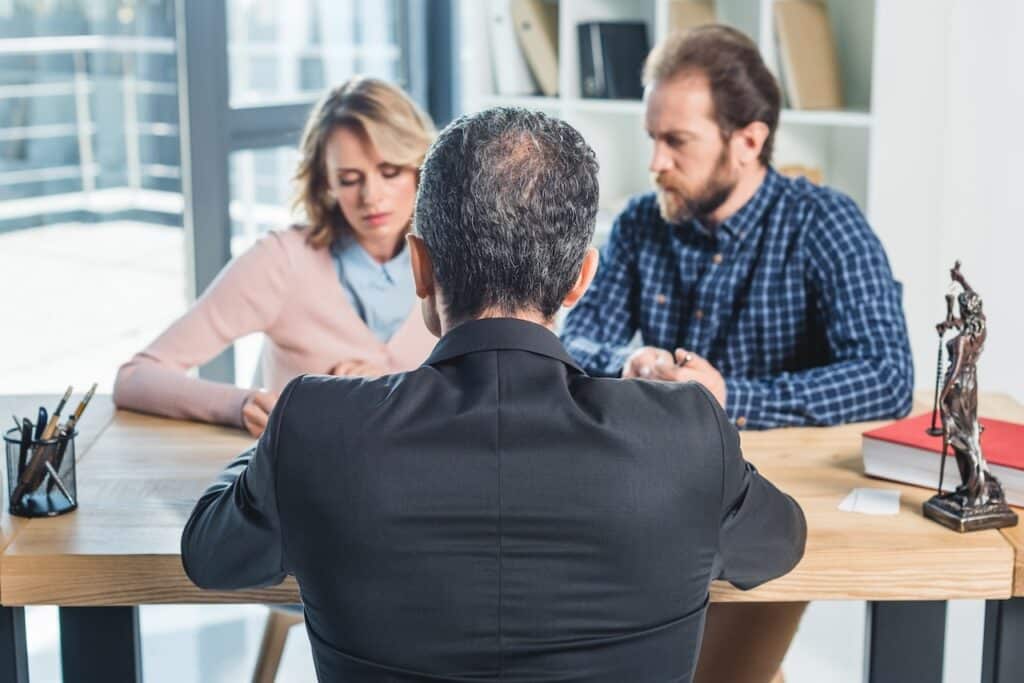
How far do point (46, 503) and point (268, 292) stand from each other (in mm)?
815

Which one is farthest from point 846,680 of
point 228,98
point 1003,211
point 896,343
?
point 228,98

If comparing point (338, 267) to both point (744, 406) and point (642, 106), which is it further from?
point (642, 106)

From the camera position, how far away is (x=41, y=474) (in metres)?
1.61

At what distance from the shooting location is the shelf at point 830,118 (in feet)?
10.7

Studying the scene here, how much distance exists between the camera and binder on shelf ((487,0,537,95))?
12.5 ft

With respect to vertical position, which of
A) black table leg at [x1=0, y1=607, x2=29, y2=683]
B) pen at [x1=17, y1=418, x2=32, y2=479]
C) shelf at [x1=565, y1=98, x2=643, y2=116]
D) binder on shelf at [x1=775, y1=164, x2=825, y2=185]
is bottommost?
black table leg at [x1=0, y1=607, x2=29, y2=683]

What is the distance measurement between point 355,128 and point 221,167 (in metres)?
1.14

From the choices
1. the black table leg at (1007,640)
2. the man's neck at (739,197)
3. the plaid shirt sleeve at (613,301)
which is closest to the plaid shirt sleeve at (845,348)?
the man's neck at (739,197)

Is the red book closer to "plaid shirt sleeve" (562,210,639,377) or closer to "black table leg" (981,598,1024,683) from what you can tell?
"black table leg" (981,598,1024,683)

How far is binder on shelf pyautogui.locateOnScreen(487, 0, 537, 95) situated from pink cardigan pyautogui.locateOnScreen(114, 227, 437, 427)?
1.58m

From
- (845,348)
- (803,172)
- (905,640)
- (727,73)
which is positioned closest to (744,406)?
(845,348)

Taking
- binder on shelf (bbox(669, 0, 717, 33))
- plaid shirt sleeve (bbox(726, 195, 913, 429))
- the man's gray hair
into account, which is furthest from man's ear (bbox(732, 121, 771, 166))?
the man's gray hair

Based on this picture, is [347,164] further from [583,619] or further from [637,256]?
[583,619]

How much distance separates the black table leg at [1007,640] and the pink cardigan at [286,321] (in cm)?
109
